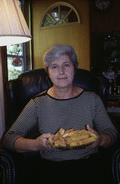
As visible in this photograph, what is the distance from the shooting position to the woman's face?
3.86ft

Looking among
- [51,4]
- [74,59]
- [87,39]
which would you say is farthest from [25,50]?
[74,59]

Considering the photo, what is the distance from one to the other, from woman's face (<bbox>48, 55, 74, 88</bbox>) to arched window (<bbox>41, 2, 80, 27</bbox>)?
5.61 feet

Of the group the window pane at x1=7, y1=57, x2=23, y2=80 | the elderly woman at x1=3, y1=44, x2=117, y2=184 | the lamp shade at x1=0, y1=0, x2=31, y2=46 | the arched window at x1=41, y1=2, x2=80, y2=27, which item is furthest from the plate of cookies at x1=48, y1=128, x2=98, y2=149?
the arched window at x1=41, y1=2, x2=80, y2=27

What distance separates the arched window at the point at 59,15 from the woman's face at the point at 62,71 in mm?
1709

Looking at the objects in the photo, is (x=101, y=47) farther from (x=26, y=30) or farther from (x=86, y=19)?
(x=26, y=30)

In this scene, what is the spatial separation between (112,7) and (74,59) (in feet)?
9.77

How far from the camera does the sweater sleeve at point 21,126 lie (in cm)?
109

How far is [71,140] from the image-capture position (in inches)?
33.4

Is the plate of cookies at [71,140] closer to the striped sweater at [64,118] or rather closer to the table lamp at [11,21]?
the striped sweater at [64,118]

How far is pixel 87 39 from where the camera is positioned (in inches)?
103

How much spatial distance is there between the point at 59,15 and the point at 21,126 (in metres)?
2.18

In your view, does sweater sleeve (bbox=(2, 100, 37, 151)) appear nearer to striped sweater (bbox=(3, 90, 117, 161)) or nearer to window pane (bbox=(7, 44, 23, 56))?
striped sweater (bbox=(3, 90, 117, 161))

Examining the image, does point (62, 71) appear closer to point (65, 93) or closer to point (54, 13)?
point (65, 93)

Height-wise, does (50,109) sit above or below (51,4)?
below
